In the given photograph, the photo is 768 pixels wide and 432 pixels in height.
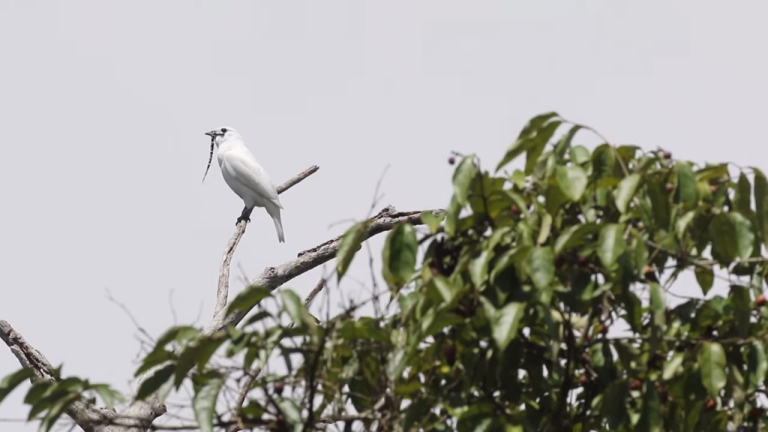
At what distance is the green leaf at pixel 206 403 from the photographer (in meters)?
2.72

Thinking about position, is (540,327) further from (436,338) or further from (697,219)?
(697,219)

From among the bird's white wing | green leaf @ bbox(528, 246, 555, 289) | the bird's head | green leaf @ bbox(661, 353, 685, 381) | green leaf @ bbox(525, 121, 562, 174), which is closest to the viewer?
green leaf @ bbox(528, 246, 555, 289)

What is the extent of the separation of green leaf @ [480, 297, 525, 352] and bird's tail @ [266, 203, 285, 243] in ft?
36.1

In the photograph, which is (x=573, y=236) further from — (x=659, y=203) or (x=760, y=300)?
(x=760, y=300)

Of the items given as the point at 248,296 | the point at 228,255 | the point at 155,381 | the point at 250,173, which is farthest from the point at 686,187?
Answer: the point at 250,173

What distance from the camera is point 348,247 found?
288cm

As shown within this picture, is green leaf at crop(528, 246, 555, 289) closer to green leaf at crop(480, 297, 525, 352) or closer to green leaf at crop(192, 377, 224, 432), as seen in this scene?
green leaf at crop(480, 297, 525, 352)

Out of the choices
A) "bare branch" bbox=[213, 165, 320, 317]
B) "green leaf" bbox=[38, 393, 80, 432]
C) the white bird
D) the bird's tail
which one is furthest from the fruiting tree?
the bird's tail

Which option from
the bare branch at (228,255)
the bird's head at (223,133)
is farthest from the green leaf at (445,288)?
the bird's head at (223,133)

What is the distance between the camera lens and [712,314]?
3191 mm

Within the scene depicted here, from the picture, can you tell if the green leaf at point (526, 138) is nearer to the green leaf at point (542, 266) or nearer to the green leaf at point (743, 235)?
the green leaf at point (542, 266)

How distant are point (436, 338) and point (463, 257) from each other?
0.86 ft

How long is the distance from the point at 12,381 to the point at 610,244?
1.42 m

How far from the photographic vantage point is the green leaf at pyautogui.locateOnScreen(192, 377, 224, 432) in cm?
272
